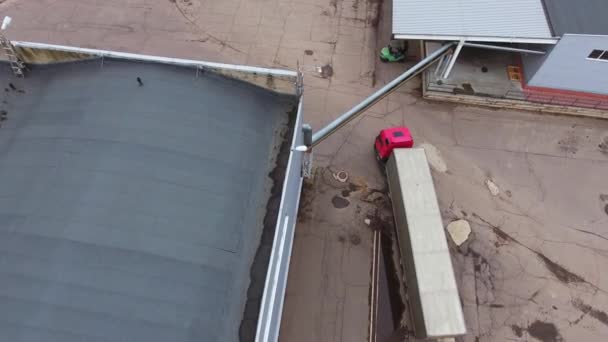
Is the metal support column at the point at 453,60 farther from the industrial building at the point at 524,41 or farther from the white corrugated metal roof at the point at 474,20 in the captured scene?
the white corrugated metal roof at the point at 474,20

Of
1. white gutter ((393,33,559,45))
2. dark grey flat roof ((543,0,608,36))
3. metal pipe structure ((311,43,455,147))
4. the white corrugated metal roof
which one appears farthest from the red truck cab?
dark grey flat roof ((543,0,608,36))

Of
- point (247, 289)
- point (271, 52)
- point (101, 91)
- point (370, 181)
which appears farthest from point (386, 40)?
point (247, 289)

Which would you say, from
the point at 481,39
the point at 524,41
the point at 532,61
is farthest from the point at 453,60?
the point at 532,61

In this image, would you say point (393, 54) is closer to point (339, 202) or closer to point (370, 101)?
point (370, 101)

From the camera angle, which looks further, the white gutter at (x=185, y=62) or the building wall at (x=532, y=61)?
the building wall at (x=532, y=61)

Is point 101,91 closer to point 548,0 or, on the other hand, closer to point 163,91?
point 163,91

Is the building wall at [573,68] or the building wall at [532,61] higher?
the building wall at [532,61]

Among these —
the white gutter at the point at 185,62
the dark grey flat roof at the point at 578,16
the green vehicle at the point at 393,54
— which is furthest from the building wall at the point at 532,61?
the white gutter at the point at 185,62
